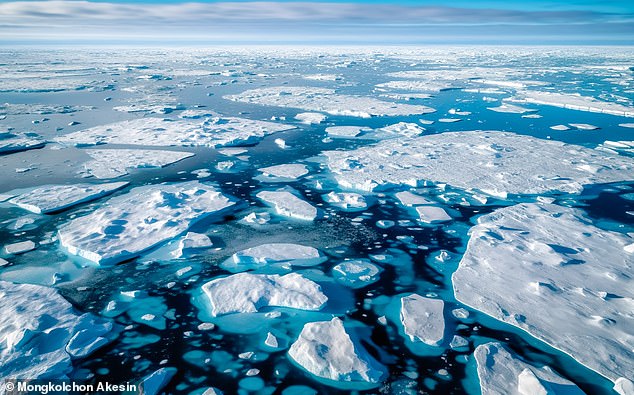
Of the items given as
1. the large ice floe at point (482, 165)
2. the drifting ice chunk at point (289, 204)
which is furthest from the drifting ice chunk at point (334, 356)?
the large ice floe at point (482, 165)

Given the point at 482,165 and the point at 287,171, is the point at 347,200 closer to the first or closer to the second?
the point at 287,171

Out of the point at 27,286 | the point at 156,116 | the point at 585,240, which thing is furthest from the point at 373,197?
Result: the point at 156,116

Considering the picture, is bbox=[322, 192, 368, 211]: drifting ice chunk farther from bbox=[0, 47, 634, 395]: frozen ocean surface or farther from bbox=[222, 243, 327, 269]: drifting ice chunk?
bbox=[222, 243, 327, 269]: drifting ice chunk

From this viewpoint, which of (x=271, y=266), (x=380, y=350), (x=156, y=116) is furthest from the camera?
(x=156, y=116)

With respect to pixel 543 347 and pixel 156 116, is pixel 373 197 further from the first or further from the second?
pixel 156 116

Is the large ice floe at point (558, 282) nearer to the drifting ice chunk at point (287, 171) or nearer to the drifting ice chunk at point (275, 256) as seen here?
the drifting ice chunk at point (275, 256)

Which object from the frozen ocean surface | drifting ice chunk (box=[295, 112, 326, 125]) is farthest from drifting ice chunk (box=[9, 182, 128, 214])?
drifting ice chunk (box=[295, 112, 326, 125])

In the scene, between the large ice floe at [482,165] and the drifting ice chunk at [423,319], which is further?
the large ice floe at [482,165]
